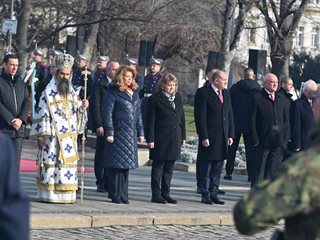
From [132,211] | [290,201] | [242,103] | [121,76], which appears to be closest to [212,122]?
[121,76]

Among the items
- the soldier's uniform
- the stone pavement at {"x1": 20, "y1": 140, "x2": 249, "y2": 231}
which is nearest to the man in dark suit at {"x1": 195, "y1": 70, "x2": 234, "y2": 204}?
the stone pavement at {"x1": 20, "y1": 140, "x2": 249, "y2": 231}

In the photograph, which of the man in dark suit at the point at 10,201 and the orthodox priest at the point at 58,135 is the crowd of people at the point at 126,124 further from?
the man in dark suit at the point at 10,201

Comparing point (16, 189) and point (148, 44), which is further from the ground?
point (148, 44)

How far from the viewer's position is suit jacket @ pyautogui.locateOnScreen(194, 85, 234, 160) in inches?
593

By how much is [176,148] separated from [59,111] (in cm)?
185

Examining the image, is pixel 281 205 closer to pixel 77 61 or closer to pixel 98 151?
pixel 98 151

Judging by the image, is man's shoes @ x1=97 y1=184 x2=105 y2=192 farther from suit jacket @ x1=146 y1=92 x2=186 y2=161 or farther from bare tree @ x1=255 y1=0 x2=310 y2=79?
bare tree @ x1=255 y1=0 x2=310 y2=79

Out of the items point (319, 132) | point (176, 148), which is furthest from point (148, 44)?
point (319, 132)

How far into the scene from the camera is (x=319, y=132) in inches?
176

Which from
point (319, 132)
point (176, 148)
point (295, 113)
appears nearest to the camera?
point (319, 132)

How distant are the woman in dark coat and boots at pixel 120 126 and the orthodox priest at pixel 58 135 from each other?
429 millimetres

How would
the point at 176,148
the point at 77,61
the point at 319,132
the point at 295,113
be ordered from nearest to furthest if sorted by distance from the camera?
the point at 319,132 < the point at 176,148 < the point at 295,113 < the point at 77,61

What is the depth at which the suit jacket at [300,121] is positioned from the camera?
645 inches

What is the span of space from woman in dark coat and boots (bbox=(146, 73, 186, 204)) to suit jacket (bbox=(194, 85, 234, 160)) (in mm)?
348
